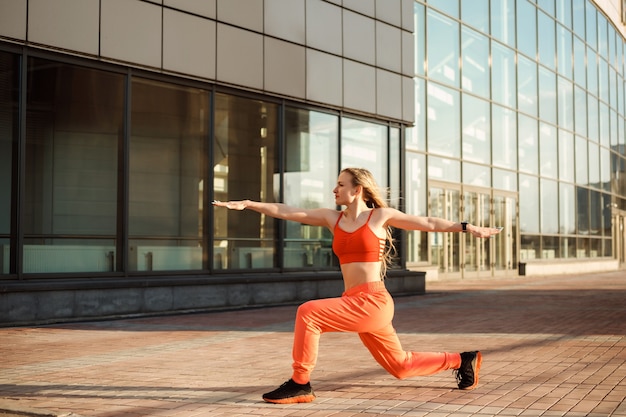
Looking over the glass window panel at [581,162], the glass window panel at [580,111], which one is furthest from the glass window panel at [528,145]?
the glass window panel at [580,111]

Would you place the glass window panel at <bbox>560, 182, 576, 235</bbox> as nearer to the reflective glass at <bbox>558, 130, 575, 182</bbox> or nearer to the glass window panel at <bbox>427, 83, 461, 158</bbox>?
the reflective glass at <bbox>558, 130, 575, 182</bbox>

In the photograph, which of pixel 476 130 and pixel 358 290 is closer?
pixel 358 290

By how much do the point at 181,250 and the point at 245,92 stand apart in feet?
10.8

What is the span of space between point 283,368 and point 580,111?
3358cm

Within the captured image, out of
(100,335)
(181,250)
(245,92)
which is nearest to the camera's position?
(100,335)

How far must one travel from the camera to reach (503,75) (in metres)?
31.0

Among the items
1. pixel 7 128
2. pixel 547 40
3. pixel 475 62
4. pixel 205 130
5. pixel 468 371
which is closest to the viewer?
pixel 468 371

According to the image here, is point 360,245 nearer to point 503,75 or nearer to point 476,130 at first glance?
point 476,130

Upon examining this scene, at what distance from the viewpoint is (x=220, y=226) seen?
51.3 ft

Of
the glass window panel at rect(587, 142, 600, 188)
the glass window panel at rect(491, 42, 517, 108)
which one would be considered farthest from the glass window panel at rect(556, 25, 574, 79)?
the glass window panel at rect(491, 42, 517, 108)

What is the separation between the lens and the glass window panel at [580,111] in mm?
38031

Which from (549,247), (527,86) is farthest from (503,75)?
(549,247)

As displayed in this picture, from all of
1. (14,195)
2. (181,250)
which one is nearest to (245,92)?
(181,250)

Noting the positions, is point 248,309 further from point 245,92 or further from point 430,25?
point 430,25
